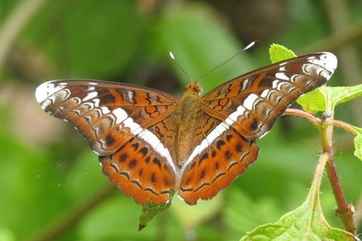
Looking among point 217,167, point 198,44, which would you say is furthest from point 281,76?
point 198,44

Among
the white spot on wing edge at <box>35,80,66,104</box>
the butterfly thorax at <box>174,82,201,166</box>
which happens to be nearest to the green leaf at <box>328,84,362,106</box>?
the butterfly thorax at <box>174,82,201,166</box>

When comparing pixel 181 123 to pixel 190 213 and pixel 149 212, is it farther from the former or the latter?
pixel 190 213

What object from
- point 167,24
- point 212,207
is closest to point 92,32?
point 167,24

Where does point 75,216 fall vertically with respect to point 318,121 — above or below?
below

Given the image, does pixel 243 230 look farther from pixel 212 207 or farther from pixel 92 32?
pixel 92 32

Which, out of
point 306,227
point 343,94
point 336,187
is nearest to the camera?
point 336,187

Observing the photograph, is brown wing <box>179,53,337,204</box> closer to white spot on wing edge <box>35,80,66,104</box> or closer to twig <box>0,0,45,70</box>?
white spot on wing edge <box>35,80,66,104</box>

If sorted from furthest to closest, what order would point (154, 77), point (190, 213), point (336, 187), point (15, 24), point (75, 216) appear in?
point (154, 77), point (15, 24), point (75, 216), point (190, 213), point (336, 187)
